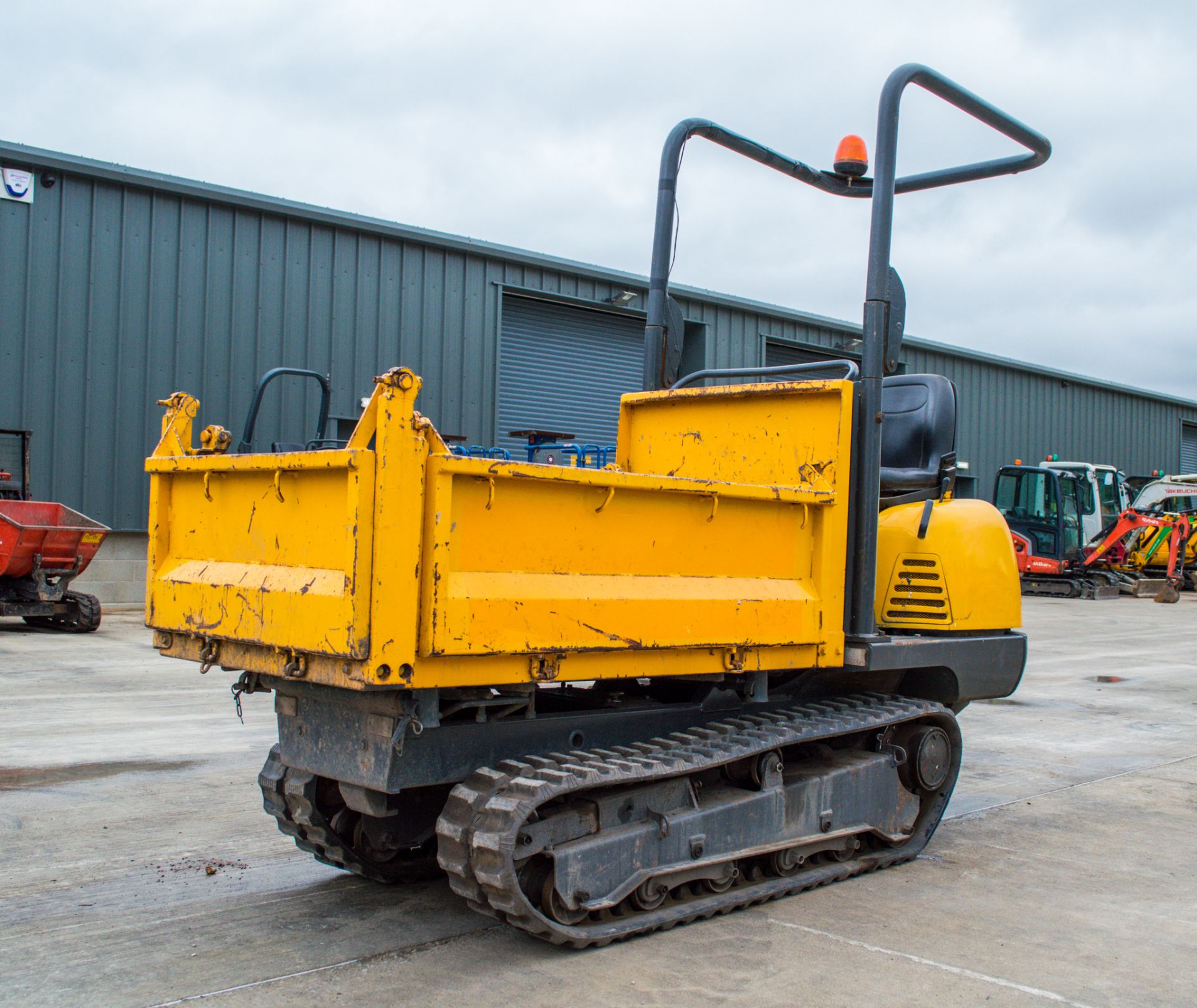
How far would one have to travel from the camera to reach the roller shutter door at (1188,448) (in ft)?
139

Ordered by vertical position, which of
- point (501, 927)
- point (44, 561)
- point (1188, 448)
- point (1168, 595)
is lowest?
point (501, 927)

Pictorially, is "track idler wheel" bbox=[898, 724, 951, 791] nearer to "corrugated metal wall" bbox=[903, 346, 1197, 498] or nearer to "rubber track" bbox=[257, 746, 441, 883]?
"rubber track" bbox=[257, 746, 441, 883]

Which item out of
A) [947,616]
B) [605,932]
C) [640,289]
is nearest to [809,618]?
[947,616]

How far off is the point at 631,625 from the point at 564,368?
18.3m

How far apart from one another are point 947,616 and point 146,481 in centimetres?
1414

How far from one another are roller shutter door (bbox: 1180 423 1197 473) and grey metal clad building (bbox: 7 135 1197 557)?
25923 millimetres

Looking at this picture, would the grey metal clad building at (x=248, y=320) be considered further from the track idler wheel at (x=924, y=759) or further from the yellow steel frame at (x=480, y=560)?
the track idler wheel at (x=924, y=759)

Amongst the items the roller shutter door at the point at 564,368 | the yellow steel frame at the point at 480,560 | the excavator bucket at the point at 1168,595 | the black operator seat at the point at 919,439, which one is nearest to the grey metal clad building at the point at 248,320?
the roller shutter door at the point at 564,368

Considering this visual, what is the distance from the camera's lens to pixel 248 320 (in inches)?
708

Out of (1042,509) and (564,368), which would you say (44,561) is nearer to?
(564,368)

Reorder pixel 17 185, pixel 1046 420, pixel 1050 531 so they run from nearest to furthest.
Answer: pixel 17 185
pixel 1050 531
pixel 1046 420

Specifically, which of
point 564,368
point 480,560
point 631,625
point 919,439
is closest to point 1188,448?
point 564,368

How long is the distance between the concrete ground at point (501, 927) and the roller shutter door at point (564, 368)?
1401 centimetres

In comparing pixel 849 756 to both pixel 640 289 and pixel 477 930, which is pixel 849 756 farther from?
pixel 640 289
